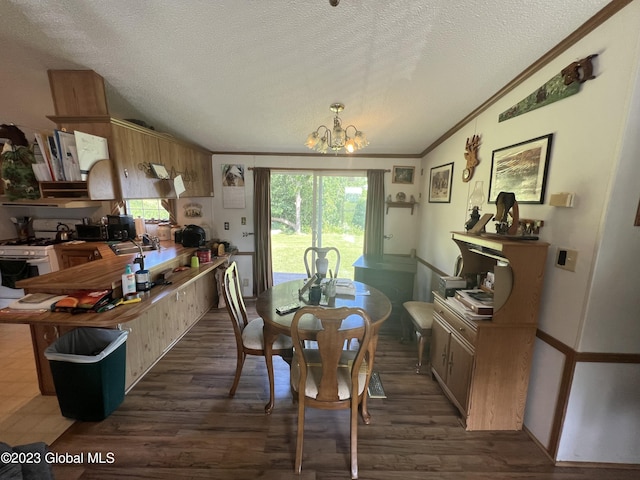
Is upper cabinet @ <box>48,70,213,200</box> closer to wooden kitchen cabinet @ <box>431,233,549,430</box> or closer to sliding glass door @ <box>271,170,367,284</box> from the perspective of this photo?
sliding glass door @ <box>271,170,367,284</box>

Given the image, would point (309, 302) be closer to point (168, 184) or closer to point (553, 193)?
point (553, 193)

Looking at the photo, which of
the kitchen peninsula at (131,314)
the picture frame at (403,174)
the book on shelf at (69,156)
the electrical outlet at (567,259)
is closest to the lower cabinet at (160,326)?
the kitchen peninsula at (131,314)

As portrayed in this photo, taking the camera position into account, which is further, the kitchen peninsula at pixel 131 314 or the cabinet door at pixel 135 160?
the cabinet door at pixel 135 160

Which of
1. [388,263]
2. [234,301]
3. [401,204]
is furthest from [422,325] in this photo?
[401,204]

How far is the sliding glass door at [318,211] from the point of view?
→ 3.90 m

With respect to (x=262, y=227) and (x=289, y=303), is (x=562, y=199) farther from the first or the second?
(x=262, y=227)

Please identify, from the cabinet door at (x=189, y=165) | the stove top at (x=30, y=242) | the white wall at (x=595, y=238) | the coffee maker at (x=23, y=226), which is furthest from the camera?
the coffee maker at (x=23, y=226)

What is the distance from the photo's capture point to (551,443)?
1564 mm

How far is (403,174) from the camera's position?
3.78 m

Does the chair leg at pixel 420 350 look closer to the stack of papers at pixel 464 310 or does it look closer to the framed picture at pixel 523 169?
the stack of papers at pixel 464 310

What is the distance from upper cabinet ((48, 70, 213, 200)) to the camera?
6.25 feet

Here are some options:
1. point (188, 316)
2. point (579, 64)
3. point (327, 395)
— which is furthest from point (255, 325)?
point (579, 64)

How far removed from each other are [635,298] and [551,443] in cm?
103

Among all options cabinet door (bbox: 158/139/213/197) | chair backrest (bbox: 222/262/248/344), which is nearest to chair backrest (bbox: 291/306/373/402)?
chair backrest (bbox: 222/262/248/344)
